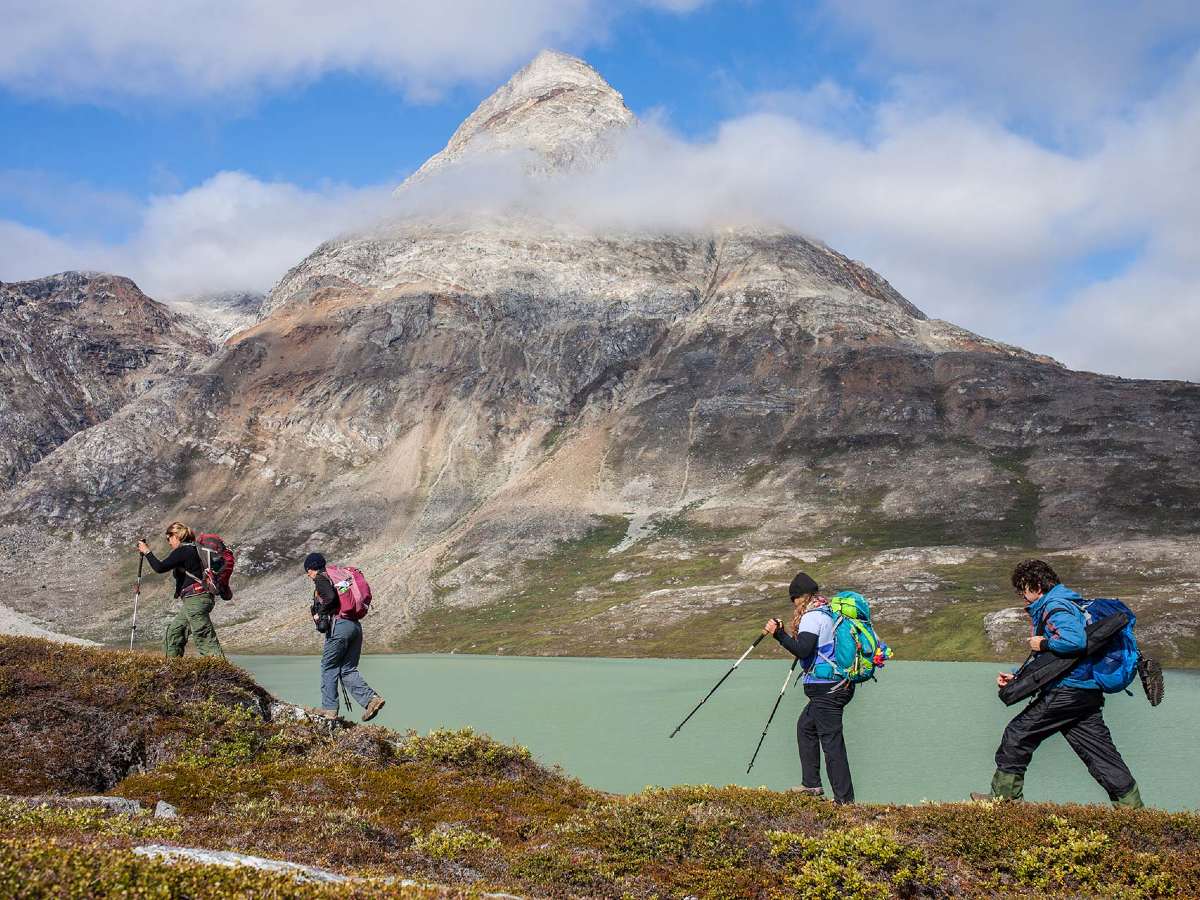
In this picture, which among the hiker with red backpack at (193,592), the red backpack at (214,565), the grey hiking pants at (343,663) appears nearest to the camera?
the grey hiking pants at (343,663)

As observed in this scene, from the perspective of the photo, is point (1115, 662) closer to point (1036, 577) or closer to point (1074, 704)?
point (1074, 704)

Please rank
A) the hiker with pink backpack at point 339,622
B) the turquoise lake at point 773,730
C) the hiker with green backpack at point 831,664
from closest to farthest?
the hiker with green backpack at point 831,664 < the hiker with pink backpack at point 339,622 < the turquoise lake at point 773,730

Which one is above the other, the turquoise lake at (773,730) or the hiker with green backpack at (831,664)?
the hiker with green backpack at (831,664)

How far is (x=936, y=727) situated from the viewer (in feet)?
138

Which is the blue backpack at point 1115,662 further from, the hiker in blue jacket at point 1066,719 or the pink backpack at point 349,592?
the pink backpack at point 349,592

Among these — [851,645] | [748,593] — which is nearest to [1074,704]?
[851,645]

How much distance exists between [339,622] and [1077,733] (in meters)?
14.4

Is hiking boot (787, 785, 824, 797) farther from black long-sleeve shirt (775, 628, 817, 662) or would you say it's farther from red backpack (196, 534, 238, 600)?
red backpack (196, 534, 238, 600)

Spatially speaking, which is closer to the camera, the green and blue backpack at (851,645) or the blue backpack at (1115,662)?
the blue backpack at (1115,662)

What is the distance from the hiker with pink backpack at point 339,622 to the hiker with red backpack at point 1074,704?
1250cm

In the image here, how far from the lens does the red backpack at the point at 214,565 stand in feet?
68.7

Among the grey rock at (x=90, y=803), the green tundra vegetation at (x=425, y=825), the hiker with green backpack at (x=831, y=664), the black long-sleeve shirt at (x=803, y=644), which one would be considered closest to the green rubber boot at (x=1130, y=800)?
the green tundra vegetation at (x=425, y=825)

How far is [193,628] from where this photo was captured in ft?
68.5

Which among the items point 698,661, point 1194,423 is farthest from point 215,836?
point 1194,423
